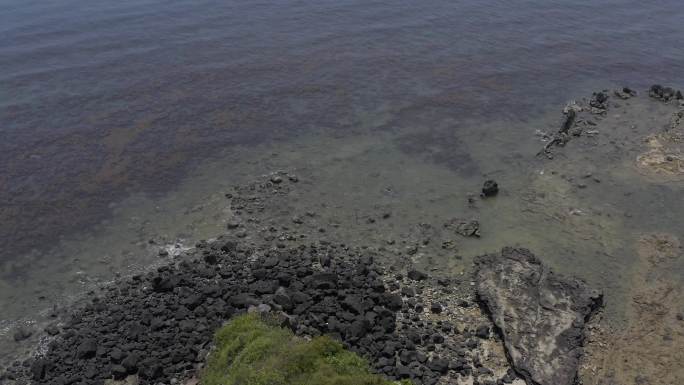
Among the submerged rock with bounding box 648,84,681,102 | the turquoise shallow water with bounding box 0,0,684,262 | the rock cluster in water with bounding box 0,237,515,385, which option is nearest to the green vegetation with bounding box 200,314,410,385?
the rock cluster in water with bounding box 0,237,515,385

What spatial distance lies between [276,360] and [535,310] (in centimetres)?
1424

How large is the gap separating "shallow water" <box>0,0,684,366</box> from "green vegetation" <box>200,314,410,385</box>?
448 inches

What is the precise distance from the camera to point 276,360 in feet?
79.9

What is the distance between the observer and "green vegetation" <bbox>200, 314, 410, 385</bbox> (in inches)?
915

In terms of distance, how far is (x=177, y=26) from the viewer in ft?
233

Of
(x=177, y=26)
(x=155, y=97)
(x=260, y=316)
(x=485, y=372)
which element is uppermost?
(x=177, y=26)

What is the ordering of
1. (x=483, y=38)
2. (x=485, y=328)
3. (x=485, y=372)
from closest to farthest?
1. (x=485, y=372)
2. (x=485, y=328)
3. (x=483, y=38)

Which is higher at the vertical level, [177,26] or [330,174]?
[177,26]

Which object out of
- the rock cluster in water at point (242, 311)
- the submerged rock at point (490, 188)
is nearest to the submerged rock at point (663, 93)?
the submerged rock at point (490, 188)

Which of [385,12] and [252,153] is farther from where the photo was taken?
[385,12]

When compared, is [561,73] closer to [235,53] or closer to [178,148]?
[235,53]

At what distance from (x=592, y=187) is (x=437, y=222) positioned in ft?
41.3

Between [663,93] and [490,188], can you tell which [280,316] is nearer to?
[490,188]

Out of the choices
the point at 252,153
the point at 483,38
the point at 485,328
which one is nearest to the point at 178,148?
the point at 252,153
